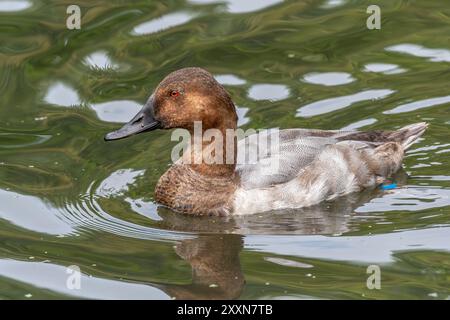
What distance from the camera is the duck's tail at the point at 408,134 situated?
11.3 metres

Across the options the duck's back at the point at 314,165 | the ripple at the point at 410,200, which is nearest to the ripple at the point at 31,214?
the duck's back at the point at 314,165

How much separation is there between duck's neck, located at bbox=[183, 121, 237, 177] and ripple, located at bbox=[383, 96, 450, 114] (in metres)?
2.63

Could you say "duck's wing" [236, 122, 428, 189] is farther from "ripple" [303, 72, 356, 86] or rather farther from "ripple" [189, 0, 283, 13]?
"ripple" [189, 0, 283, 13]

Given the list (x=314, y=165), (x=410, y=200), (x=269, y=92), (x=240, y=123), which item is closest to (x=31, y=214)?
(x=314, y=165)

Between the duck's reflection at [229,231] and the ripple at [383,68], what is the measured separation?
7.95 ft

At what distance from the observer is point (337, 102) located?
40.9 feet

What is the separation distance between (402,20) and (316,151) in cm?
402

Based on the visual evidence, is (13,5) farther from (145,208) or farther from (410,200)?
(410,200)

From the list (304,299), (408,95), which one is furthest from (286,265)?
(408,95)

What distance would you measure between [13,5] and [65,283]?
6.68 metres

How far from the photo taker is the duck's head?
10133 mm

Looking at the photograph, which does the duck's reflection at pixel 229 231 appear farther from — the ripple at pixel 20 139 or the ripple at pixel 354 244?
the ripple at pixel 20 139

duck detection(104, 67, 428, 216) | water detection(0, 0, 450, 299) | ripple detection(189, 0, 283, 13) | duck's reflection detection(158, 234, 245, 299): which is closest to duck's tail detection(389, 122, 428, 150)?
water detection(0, 0, 450, 299)

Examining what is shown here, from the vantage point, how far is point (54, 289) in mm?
8320
